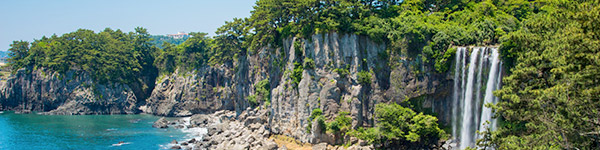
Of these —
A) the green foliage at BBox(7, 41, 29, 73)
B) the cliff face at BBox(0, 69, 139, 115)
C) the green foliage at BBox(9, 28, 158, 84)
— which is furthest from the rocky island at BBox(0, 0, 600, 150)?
the green foliage at BBox(7, 41, 29, 73)

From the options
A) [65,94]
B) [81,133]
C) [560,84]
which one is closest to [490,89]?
[560,84]

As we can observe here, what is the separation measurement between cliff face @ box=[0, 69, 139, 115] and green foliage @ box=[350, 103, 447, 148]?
67.0 meters

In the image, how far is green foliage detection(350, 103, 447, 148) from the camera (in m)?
45.1

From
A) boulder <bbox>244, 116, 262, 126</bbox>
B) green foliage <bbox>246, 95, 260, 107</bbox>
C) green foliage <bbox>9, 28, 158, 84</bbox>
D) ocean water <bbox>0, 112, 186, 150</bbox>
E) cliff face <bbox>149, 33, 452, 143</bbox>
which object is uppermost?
green foliage <bbox>9, 28, 158, 84</bbox>

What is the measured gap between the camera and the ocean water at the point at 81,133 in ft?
199

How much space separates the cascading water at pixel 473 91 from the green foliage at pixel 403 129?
2.41 metres

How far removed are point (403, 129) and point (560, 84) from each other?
22.0m

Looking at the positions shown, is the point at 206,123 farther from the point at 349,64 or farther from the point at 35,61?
the point at 35,61

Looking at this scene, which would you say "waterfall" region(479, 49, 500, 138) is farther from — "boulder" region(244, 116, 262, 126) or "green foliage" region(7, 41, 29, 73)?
"green foliage" region(7, 41, 29, 73)

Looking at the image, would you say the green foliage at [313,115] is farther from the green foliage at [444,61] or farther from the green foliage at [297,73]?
the green foliage at [444,61]

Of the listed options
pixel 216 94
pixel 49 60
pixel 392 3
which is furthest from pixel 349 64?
pixel 49 60

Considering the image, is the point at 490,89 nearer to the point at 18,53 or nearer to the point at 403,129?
the point at 403,129

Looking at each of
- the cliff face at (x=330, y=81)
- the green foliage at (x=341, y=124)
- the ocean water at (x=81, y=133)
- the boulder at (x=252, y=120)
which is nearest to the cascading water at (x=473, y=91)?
the cliff face at (x=330, y=81)

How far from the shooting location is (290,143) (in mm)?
55094
